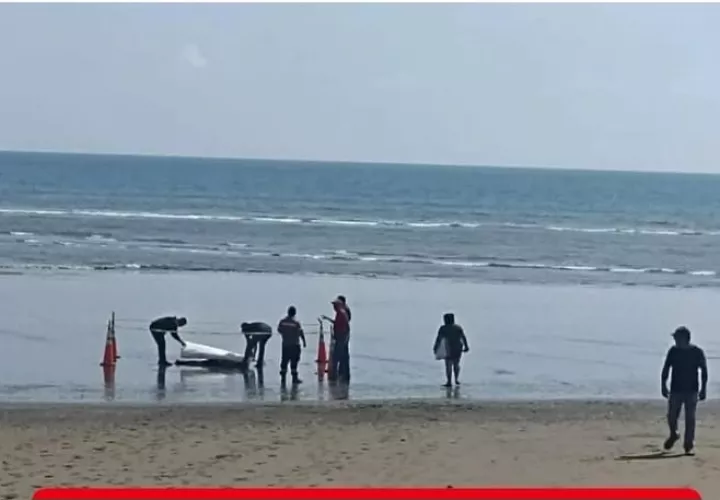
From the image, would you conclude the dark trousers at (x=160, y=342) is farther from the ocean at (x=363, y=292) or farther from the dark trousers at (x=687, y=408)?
the dark trousers at (x=687, y=408)

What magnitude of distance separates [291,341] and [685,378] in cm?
729

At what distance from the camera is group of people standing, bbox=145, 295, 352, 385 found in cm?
1723

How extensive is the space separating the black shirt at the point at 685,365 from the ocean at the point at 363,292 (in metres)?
5.27

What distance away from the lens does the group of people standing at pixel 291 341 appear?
56.5 feet

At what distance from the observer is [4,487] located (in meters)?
9.97

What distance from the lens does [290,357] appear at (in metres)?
17.9

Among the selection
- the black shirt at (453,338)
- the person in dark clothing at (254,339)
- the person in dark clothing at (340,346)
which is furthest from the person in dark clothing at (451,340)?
the person in dark clothing at (254,339)

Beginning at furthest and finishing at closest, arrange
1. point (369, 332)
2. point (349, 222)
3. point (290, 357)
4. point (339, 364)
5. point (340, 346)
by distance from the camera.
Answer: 1. point (349, 222)
2. point (369, 332)
3. point (290, 357)
4. point (339, 364)
5. point (340, 346)

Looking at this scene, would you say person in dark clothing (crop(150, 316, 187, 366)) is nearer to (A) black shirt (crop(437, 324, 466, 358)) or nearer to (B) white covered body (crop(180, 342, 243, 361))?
(B) white covered body (crop(180, 342, 243, 361))

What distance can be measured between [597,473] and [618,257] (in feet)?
119

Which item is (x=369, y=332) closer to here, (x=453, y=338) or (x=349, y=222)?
(x=453, y=338)

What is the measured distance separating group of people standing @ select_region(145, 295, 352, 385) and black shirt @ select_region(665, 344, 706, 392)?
6.18 metres

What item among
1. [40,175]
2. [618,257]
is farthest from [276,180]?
[618,257]
